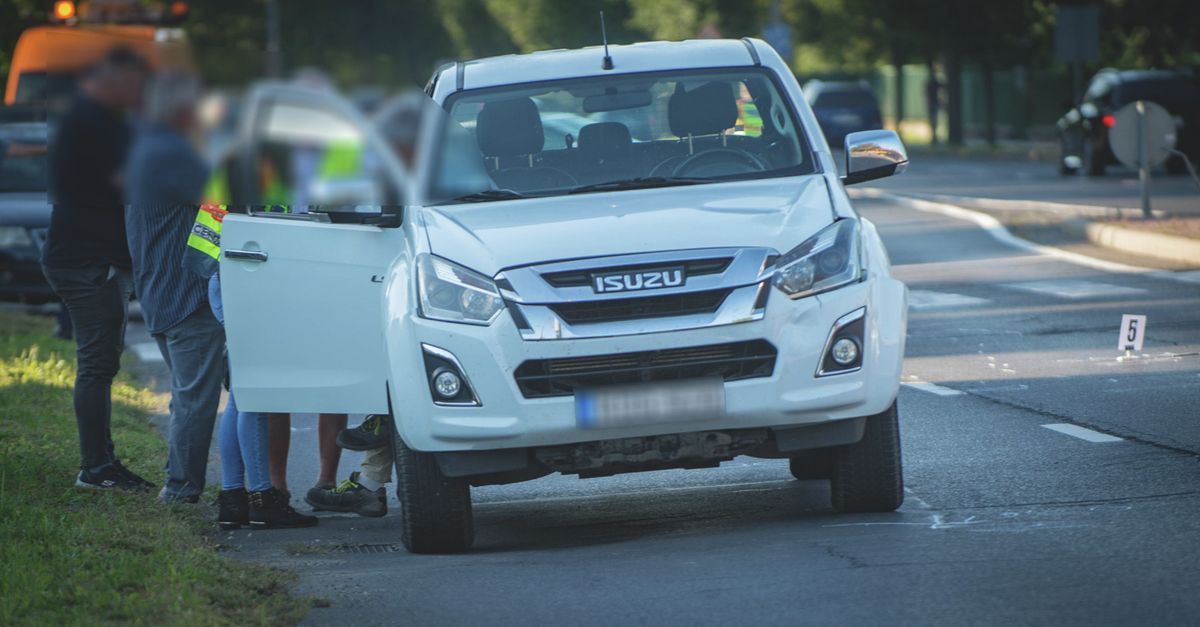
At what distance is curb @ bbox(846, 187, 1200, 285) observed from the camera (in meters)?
16.9

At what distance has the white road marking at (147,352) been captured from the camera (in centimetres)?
1562

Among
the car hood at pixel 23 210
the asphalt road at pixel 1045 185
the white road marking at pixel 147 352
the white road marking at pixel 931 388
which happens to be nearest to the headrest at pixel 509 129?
the white road marking at pixel 931 388

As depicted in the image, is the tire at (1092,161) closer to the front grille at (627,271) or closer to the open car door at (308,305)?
Result: the open car door at (308,305)

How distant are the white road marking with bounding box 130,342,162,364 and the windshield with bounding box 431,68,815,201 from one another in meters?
8.09

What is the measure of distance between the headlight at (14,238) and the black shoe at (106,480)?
9.52 meters

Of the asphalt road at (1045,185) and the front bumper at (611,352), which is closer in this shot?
the front bumper at (611,352)

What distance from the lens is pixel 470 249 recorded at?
21.7ft

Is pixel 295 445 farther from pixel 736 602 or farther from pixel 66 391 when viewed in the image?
pixel 736 602

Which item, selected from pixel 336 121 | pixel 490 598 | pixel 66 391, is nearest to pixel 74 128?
pixel 336 121

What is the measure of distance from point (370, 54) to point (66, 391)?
Answer: 30.7ft

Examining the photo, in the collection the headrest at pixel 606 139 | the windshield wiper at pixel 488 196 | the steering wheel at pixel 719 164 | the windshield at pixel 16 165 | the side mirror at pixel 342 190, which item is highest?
the side mirror at pixel 342 190

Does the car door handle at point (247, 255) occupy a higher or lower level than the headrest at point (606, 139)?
lower

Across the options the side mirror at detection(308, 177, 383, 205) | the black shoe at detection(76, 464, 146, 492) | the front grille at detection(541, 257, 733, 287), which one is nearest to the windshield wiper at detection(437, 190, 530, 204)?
the front grille at detection(541, 257, 733, 287)

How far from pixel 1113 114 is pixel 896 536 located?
84.8 ft
